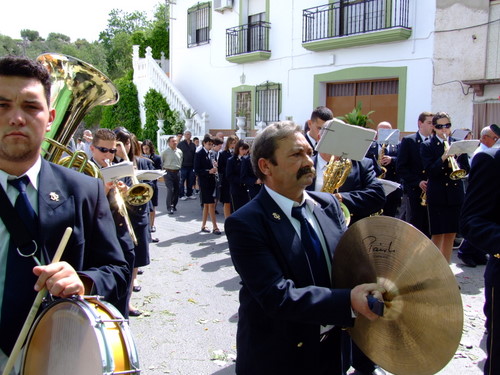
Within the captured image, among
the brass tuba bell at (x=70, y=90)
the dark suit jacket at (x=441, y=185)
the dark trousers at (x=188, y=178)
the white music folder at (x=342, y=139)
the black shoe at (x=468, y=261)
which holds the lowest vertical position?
the black shoe at (x=468, y=261)

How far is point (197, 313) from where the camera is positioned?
5348 millimetres

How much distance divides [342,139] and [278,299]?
192 cm

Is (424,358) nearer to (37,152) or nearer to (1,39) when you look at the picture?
(37,152)

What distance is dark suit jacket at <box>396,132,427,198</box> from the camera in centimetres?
684

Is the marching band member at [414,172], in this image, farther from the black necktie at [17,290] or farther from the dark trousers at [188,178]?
the dark trousers at [188,178]

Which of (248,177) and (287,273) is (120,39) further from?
(287,273)

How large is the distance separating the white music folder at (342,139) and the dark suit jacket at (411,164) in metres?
3.37

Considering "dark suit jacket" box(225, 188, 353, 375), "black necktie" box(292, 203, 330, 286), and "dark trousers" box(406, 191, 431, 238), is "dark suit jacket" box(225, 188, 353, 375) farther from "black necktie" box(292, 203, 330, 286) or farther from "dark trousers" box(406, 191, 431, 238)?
"dark trousers" box(406, 191, 431, 238)

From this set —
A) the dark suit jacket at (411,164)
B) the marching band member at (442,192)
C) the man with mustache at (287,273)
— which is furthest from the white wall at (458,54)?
the man with mustache at (287,273)

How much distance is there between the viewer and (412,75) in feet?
44.3

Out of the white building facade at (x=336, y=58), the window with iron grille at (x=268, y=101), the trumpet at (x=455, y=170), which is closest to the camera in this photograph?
the trumpet at (x=455, y=170)

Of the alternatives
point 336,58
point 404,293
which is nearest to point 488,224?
point 404,293

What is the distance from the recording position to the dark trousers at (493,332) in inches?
97.4

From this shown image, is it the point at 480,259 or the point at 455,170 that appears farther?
the point at 480,259
